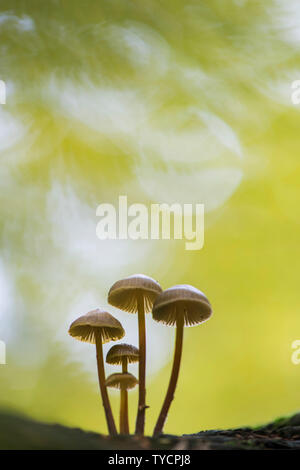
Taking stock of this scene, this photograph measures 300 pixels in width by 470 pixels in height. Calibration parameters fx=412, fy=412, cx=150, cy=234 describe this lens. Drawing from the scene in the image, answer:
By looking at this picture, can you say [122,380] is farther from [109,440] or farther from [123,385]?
[109,440]

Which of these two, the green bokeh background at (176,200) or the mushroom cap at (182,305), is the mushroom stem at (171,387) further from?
the green bokeh background at (176,200)

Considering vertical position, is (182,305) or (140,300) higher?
(140,300)

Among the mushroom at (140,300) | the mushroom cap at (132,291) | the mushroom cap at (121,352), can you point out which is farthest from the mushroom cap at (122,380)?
the mushroom cap at (132,291)

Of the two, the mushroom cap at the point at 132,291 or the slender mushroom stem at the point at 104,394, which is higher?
the mushroom cap at the point at 132,291

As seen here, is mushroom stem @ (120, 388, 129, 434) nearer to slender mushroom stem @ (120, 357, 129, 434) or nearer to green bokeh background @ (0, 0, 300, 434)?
slender mushroom stem @ (120, 357, 129, 434)

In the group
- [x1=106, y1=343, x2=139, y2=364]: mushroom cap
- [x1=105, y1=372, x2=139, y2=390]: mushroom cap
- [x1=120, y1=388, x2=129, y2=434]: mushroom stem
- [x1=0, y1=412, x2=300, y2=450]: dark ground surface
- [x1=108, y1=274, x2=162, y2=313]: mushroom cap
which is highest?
[x1=108, y1=274, x2=162, y2=313]: mushroom cap

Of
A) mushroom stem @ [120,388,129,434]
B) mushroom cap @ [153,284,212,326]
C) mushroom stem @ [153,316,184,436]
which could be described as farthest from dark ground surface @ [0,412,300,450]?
mushroom cap @ [153,284,212,326]

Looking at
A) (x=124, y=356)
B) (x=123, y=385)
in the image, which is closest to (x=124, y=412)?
(x=123, y=385)
